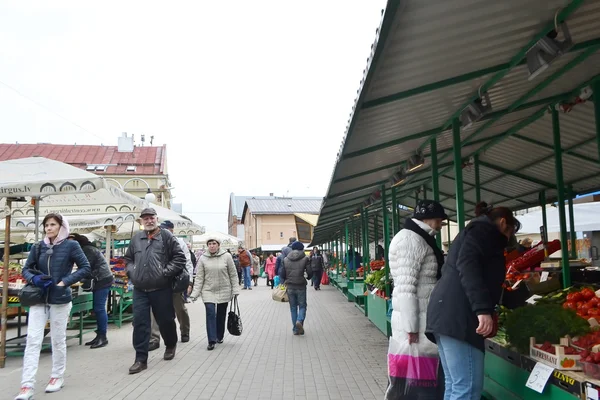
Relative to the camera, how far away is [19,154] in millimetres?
62156

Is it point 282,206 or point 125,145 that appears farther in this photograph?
point 282,206

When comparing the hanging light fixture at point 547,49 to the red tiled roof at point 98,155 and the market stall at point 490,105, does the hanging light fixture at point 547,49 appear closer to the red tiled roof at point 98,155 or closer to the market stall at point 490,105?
the market stall at point 490,105

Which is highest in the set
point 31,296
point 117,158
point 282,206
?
point 117,158

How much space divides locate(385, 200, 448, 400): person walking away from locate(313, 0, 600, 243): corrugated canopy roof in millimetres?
1214

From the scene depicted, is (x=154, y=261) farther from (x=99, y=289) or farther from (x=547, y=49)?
(x=547, y=49)

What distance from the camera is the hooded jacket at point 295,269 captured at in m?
10.7

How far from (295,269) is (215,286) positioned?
1.99 meters

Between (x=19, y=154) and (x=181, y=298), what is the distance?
2370 inches

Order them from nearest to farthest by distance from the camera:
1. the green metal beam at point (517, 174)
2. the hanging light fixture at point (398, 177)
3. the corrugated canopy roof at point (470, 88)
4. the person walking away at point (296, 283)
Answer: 1. the corrugated canopy roof at point (470, 88)
2. the hanging light fixture at point (398, 177)
3. the person walking away at point (296, 283)
4. the green metal beam at point (517, 174)

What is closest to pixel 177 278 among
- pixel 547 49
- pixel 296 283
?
pixel 296 283

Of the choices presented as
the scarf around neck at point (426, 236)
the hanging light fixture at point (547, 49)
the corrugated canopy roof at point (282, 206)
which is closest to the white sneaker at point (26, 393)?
the scarf around neck at point (426, 236)

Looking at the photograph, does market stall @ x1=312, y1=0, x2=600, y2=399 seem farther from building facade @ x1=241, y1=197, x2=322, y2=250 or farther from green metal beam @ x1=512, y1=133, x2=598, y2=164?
building facade @ x1=241, y1=197, x2=322, y2=250

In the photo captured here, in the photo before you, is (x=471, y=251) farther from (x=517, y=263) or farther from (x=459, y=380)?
(x=517, y=263)

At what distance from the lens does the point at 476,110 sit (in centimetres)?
612
